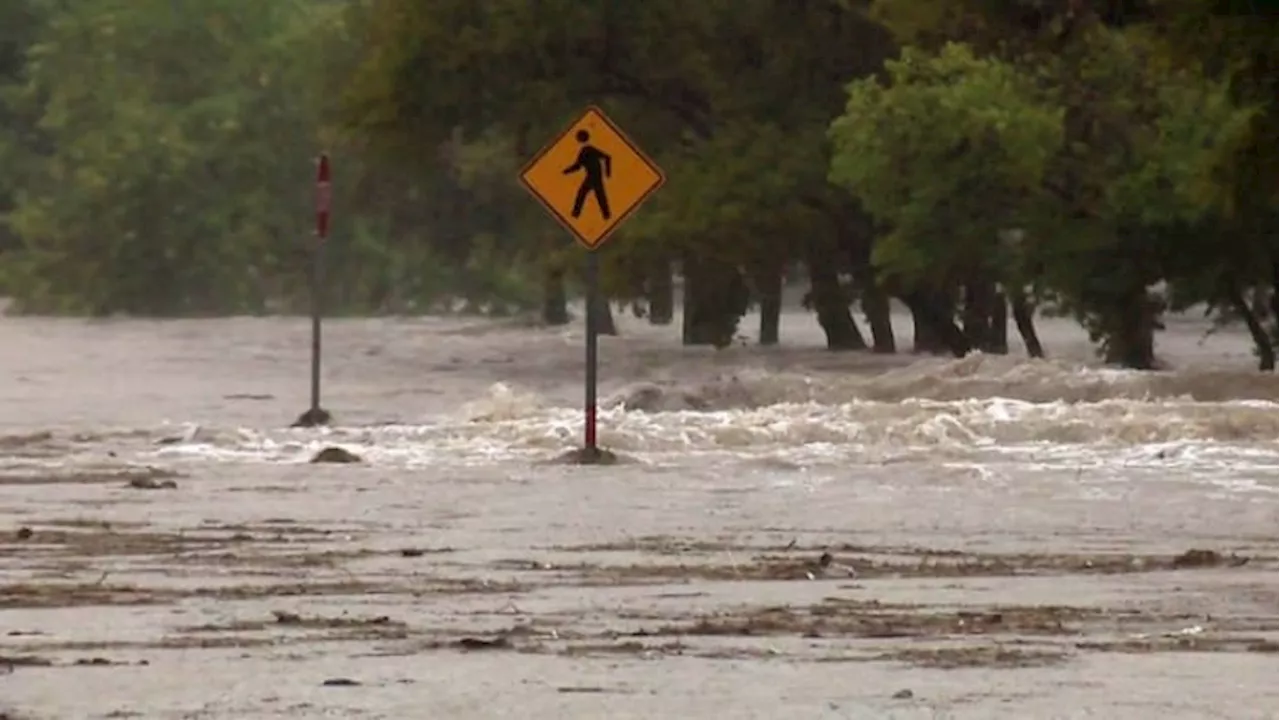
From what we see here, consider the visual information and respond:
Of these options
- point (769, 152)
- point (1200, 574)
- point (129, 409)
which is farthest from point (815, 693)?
point (769, 152)

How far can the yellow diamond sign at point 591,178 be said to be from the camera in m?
24.1

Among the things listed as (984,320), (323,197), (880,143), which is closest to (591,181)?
(323,197)

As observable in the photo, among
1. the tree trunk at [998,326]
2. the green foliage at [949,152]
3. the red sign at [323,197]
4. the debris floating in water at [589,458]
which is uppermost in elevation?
the green foliage at [949,152]

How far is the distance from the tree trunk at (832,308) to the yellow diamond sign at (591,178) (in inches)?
1063

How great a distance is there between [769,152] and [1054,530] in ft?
96.8

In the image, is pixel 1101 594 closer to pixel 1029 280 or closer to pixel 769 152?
pixel 1029 280

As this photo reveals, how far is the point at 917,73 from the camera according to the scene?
41.9 metres

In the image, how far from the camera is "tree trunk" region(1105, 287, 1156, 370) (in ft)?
142

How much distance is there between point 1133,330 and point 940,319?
9.10 metres

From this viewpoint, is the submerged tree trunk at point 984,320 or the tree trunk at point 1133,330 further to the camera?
the submerged tree trunk at point 984,320

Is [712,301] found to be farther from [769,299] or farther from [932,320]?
[932,320]

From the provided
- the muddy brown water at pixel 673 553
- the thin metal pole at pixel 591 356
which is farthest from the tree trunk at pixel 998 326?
the thin metal pole at pixel 591 356

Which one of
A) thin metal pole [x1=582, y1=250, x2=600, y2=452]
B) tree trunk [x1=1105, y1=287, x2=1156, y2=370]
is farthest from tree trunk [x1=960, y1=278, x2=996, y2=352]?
thin metal pole [x1=582, y1=250, x2=600, y2=452]

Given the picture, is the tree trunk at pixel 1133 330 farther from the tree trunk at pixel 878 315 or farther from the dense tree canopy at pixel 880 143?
the tree trunk at pixel 878 315
